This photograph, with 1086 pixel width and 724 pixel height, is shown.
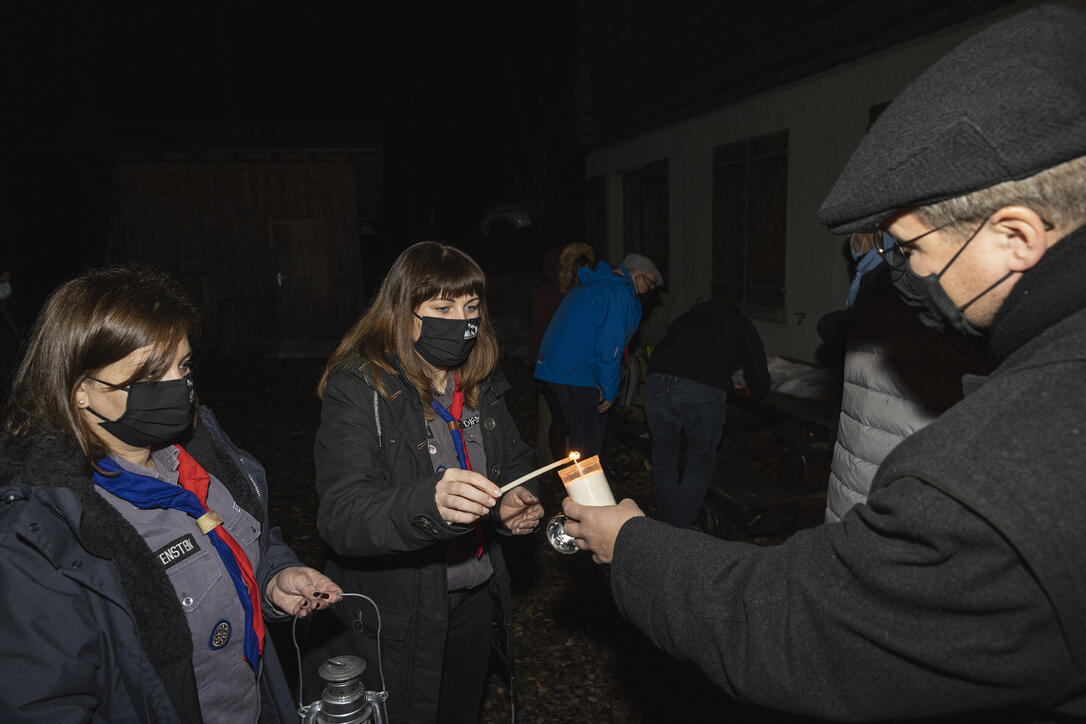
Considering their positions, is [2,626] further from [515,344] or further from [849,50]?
[515,344]

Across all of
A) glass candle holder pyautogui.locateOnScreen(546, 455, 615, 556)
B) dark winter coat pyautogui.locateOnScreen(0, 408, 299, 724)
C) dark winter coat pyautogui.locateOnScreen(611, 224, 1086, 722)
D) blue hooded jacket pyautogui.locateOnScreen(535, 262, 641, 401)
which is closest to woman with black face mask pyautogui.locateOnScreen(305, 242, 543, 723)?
glass candle holder pyautogui.locateOnScreen(546, 455, 615, 556)

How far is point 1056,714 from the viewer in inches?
44.8

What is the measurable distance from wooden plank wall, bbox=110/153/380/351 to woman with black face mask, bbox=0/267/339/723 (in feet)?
47.0

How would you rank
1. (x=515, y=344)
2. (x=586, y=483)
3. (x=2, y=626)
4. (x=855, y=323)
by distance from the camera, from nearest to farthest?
1. (x=2, y=626)
2. (x=586, y=483)
3. (x=855, y=323)
4. (x=515, y=344)

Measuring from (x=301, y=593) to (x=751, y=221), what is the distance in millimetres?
7904

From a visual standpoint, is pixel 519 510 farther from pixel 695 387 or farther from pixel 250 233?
pixel 250 233

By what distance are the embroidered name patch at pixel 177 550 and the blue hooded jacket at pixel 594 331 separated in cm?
401

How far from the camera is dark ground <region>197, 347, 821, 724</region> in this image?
13.0ft

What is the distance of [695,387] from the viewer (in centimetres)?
519

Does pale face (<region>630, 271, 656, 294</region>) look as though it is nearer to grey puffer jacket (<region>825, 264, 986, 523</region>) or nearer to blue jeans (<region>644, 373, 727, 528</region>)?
blue jeans (<region>644, 373, 727, 528</region>)

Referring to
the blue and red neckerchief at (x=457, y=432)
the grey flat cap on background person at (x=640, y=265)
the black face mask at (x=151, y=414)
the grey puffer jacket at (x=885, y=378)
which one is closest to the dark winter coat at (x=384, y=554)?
the blue and red neckerchief at (x=457, y=432)

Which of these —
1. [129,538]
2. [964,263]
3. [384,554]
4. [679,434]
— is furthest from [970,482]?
[679,434]

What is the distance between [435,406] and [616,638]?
2.70m

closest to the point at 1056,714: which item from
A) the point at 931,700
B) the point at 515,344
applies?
the point at 931,700
